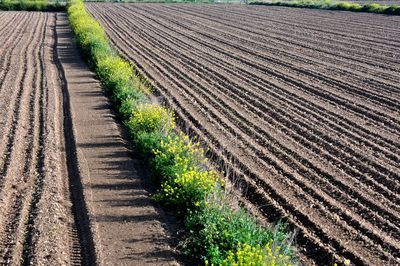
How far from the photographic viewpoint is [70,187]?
10.9 metres

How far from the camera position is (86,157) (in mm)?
12477

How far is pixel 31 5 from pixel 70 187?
51.6m

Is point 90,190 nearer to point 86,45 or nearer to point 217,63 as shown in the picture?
point 217,63

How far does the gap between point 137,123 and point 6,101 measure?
237 inches

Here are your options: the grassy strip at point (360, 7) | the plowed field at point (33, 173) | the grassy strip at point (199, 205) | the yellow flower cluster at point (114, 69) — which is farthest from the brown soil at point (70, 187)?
the grassy strip at point (360, 7)

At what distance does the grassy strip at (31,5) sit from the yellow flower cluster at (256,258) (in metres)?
53.7

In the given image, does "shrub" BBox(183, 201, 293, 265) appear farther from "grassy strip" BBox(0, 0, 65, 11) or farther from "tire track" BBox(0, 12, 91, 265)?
"grassy strip" BBox(0, 0, 65, 11)

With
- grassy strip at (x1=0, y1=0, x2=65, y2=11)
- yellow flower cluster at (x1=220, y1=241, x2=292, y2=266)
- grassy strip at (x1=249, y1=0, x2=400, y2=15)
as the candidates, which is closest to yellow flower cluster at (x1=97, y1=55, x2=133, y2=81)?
yellow flower cluster at (x1=220, y1=241, x2=292, y2=266)

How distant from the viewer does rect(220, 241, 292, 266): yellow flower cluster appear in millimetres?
6965

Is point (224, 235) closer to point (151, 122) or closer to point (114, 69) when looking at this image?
point (151, 122)

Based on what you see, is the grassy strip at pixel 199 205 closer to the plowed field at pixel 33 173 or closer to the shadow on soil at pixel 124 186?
the shadow on soil at pixel 124 186

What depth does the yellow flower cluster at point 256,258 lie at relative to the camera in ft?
22.9

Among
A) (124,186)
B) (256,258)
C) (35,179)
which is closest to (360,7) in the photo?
(124,186)

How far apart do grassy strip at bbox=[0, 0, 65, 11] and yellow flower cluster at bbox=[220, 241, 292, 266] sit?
5372 cm
